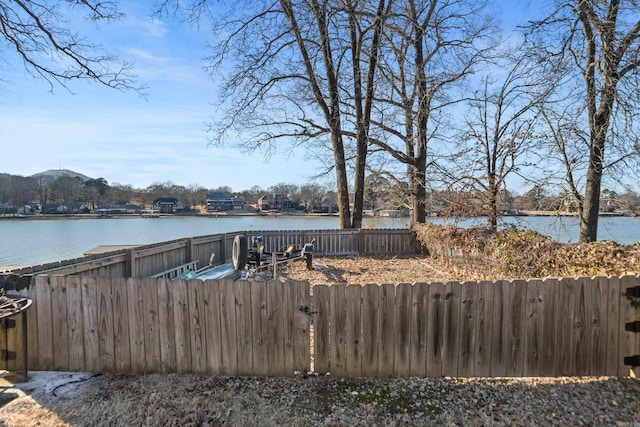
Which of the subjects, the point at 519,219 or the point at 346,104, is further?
the point at 346,104

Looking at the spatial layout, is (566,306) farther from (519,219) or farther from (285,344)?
(519,219)

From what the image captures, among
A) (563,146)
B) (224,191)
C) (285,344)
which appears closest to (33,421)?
(285,344)

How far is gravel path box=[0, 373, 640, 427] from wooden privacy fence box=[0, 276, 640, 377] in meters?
0.13

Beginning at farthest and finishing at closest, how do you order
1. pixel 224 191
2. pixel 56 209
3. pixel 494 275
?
pixel 224 191, pixel 56 209, pixel 494 275

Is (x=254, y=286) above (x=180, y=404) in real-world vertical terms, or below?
above

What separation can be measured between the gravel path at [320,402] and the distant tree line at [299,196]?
869 cm

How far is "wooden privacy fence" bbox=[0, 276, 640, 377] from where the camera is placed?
3.36 metres

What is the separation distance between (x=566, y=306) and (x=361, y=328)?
2138 millimetres

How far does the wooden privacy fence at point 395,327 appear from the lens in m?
3.36

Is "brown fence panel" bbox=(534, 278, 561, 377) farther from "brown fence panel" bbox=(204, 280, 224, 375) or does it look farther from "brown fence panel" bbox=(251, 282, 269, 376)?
"brown fence panel" bbox=(204, 280, 224, 375)

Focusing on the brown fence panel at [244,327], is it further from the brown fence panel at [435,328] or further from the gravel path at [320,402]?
the brown fence panel at [435,328]

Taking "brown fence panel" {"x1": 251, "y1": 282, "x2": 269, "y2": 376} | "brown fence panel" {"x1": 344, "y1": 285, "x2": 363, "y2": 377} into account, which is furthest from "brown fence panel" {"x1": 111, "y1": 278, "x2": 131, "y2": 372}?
"brown fence panel" {"x1": 344, "y1": 285, "x2": 363, "y2": 377}

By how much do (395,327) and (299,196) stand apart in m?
60.8

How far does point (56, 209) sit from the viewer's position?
55.1 m
